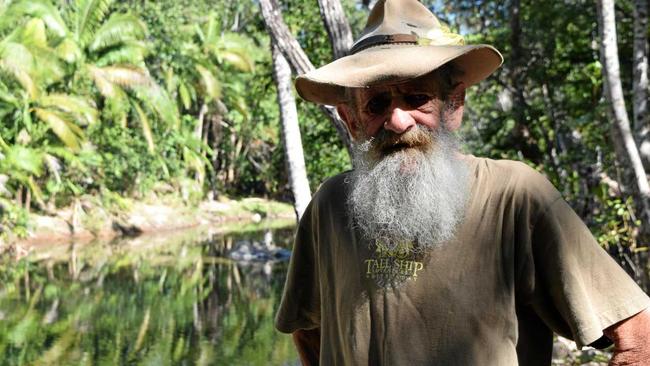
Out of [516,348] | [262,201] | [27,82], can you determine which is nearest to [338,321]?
[516,348]

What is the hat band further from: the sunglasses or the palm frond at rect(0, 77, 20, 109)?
the palm frond at rect(0, 77, 20, 109)

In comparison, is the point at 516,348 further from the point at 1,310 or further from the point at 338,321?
the point at 1,310

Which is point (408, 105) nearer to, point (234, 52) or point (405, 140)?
point (405, 140)

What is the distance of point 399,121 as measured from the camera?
5.94 feet

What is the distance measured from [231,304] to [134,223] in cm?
1299

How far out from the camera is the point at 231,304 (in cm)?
1225

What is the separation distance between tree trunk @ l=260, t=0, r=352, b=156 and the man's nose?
8.95 feet

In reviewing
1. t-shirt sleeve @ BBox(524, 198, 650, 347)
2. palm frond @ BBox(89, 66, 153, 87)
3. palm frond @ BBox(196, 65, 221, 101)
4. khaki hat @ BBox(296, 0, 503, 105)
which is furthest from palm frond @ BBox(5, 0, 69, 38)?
t-shirt sleeve @ BBox(524, 198, 650, 347)

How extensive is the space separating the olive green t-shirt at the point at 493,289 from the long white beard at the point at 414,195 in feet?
0.09

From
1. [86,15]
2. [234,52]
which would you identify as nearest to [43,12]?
[86,15]

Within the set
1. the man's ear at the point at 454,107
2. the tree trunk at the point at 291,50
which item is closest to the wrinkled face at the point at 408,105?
the man's ear at the point at 454,107

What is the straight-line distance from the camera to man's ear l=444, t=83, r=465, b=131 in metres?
1.92

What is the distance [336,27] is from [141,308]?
8387mm

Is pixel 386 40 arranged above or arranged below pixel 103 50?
below
